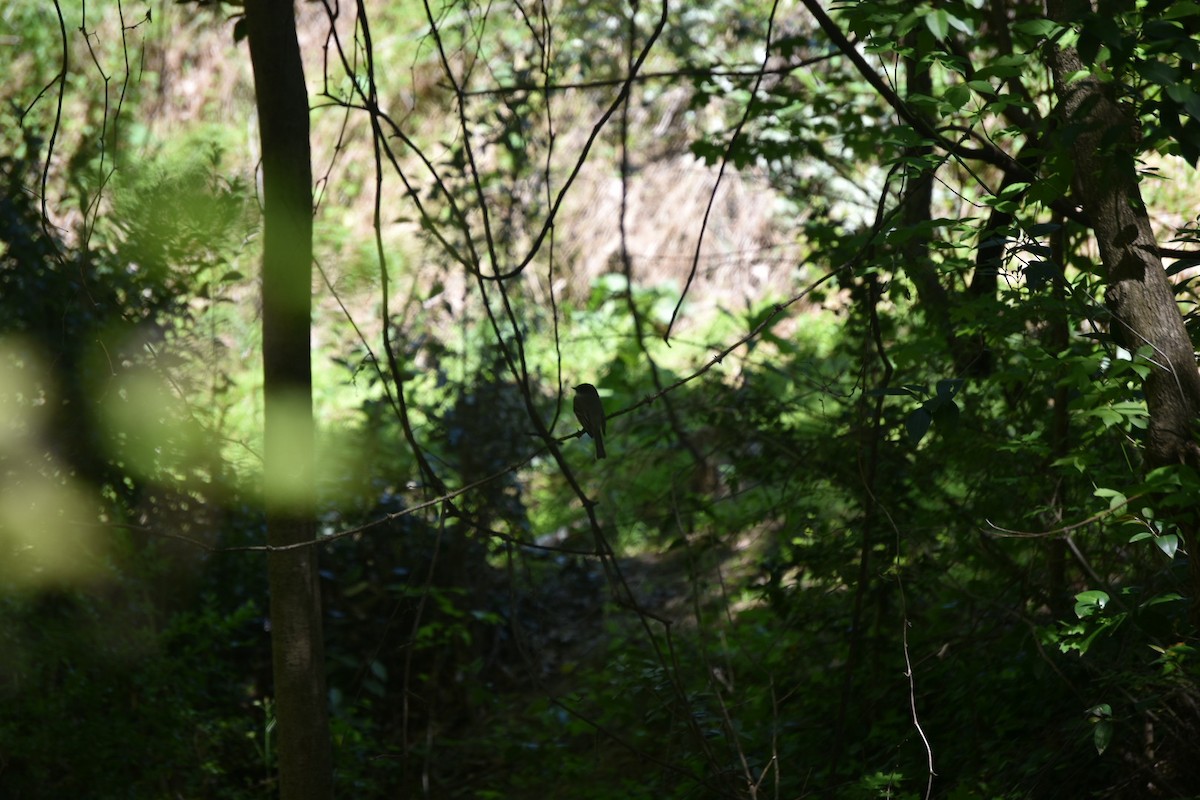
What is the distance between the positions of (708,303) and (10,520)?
225 inches

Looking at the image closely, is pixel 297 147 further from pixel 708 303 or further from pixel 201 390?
pixel 708 303

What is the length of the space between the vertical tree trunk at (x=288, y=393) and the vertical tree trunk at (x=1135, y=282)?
1489 mm

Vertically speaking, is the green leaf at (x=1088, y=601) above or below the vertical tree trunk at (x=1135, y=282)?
below

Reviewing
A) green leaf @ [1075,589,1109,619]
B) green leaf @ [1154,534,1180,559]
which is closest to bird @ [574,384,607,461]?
green leaf @ [1075,589,1109,619]

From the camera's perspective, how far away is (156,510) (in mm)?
4172

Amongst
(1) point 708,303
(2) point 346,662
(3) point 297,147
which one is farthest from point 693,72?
(1) point 708,303

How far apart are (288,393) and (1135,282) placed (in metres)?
1.66

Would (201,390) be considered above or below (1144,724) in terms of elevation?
above

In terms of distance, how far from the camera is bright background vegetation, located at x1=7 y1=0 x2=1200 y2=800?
2221 mm

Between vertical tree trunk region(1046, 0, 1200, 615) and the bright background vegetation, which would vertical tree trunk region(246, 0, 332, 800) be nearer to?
the bright background vegetation

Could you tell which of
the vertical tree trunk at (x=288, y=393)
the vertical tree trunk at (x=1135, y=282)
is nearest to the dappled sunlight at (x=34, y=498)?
the vertical tree trunk at (x=288, y=393)

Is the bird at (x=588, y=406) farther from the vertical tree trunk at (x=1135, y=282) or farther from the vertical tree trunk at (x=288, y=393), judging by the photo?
the vertical tree trunk at (x=1135, y=282)

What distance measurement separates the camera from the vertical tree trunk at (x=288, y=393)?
2186 millimetres

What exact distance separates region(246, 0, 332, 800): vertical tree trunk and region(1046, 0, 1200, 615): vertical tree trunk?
1.49 m
